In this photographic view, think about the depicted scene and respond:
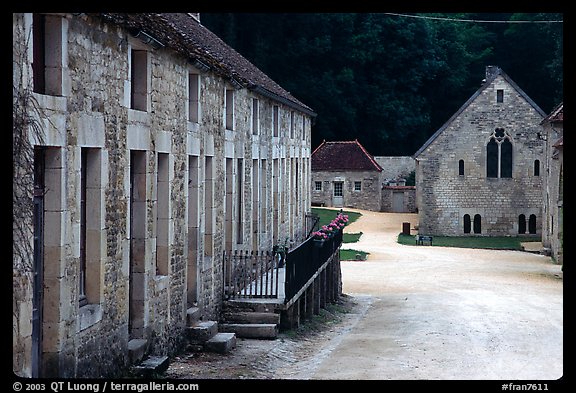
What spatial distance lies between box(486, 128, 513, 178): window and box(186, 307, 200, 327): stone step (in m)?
35.5

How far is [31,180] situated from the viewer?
866cm

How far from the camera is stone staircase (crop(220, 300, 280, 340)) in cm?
1641

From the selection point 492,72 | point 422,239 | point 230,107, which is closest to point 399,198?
point 492,72

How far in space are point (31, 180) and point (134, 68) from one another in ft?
14.4

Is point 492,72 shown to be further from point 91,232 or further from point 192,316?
point 91,232

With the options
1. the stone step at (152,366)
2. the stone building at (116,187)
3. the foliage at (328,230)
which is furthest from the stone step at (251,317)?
the foliage at (328,230)

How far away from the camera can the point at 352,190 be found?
5975cm

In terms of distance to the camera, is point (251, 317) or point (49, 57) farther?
point (251, 317)

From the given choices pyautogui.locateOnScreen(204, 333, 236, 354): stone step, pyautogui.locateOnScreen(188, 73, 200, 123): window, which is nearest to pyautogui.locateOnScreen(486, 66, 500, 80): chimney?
pyautogui.locateOnScreen(188, 73, 200, 123): window

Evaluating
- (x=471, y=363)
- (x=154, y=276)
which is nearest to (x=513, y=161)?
(x=471, y=363)

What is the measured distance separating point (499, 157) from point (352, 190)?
12701 mm

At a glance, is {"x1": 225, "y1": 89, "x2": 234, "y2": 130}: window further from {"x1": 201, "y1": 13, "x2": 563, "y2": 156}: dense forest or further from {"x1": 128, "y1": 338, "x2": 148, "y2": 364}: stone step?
{"x1": 201, "y1": 13, "x2": 563, "y2": 156}: dense forest

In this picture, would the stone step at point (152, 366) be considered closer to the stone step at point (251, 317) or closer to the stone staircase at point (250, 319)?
the stone staircase at point (250, 319)
